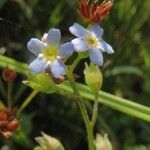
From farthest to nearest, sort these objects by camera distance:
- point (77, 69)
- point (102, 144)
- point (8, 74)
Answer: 1. point (77, 69)
2. point (8, 74)
3. point (102, 144)

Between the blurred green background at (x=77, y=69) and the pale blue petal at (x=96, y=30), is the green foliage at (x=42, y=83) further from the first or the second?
the blurred green background at (x=77, y=69)

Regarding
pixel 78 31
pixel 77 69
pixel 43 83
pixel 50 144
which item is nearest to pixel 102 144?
pixel 50 144

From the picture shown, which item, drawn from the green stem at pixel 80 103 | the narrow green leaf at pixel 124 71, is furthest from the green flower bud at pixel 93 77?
the narrow green leaf at pixel 124 71

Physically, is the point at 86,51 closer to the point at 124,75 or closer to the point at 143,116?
the point at 143,116

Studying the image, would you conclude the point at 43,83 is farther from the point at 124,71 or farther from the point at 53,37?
the point at 124,71

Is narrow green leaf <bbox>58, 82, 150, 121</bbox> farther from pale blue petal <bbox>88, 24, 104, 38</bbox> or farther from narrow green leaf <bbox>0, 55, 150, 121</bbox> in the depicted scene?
pale blue petal <bbox>88, 24, 104, 38</bbox>

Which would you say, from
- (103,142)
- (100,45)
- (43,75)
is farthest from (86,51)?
(103,142)
